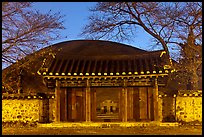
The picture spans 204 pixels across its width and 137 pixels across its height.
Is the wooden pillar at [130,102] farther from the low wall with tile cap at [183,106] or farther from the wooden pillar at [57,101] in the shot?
the wooden pillar at [57,101]

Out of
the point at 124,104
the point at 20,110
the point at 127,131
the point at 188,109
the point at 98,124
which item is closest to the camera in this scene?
the point at 127,131

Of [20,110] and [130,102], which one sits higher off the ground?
[130,102]

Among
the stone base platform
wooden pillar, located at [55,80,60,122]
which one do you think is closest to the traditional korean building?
wooden pillar, located at [55,80,60,122]

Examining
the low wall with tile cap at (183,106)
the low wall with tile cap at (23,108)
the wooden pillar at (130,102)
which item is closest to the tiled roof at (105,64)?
the wooden pillar at (130,102)

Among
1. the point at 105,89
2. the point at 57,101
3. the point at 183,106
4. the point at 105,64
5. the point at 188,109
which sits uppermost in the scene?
the point at 105,64

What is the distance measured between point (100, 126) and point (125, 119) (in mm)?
1210

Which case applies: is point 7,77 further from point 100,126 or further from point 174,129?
point 174,129

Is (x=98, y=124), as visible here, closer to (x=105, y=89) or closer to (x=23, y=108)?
(x=105, y=89)

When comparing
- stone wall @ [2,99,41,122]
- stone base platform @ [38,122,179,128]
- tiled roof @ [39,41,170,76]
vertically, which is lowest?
stone base platform @ [38,122,179,128]

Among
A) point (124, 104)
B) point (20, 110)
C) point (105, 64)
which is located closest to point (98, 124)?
point (124, 104)

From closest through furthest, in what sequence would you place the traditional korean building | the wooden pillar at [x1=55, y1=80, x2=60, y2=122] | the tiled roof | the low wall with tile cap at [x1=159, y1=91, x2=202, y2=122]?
the tiled roof, the traditional korean building, the wooden pillar at [x1=55, y1=80, x2=60, y2=122], the low wall with tile cap at [x1=159, y1=91, x2=202, y2=122]

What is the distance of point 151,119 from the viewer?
16688 millimetres

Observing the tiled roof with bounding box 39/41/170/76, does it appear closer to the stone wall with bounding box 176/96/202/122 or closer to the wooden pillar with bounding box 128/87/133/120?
the wooden pillar with bounding box 128/87/133/120

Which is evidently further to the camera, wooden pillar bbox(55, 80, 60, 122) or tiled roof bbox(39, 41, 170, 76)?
wooden pillar bbox(55, 80, 60, 122)
